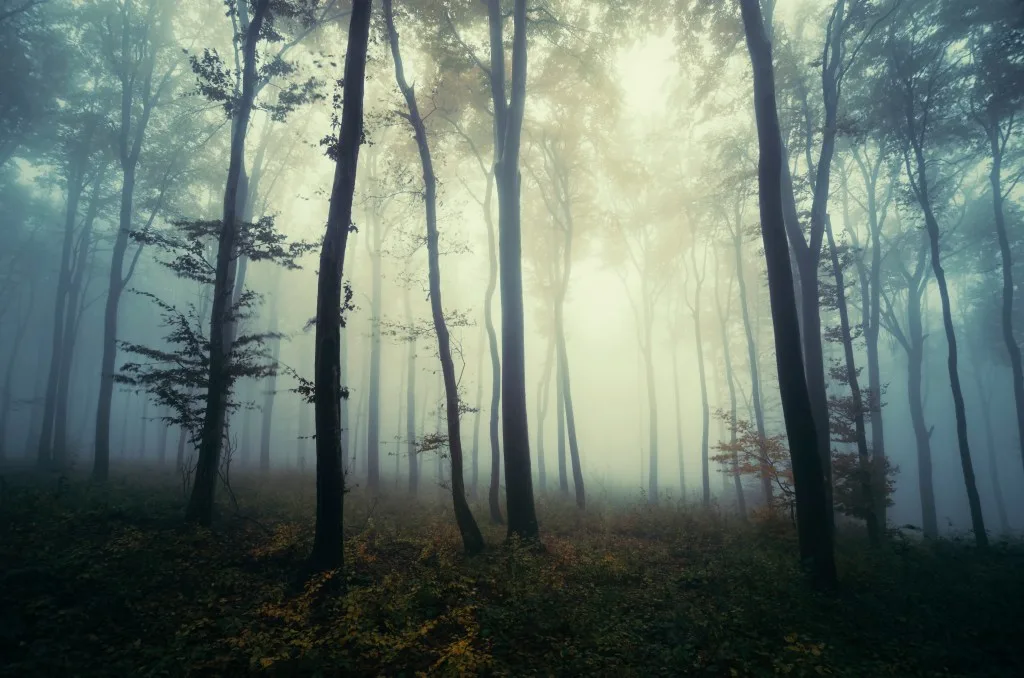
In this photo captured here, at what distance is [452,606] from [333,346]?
15.2 feet

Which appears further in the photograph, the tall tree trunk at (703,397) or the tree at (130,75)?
the tall tree trunk at (703,397)

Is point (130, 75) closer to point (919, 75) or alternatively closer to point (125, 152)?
point (125, 152)

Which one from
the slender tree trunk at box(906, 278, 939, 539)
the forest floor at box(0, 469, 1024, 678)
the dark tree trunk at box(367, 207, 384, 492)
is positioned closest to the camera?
the forest floor at box(0, 469, 1024, 678)

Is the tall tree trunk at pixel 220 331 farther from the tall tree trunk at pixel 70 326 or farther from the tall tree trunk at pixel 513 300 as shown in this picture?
the tall tree trunk at pixel 70 326

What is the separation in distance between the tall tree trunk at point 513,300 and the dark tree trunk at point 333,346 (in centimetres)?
411

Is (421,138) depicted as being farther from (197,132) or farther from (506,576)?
(197,132)

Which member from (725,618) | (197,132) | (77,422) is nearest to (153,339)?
(77,422)

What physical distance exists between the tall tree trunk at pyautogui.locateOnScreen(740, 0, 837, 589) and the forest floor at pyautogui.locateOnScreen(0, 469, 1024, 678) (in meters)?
0.77

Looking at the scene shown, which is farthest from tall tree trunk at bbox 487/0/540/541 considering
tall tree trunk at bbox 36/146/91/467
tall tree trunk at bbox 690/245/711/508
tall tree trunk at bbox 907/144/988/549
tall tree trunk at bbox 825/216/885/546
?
tall tree trunk at bbox 36/146/91/467

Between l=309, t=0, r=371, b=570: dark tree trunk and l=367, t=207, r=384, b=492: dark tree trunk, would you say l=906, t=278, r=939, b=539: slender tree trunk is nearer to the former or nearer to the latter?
l=309, t=0, r=371, b=570: dark tree trunk

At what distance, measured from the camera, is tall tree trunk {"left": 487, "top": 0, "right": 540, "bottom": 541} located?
34.8ft

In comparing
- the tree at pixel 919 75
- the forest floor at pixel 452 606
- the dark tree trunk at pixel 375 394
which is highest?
the tree at pixel 919 75

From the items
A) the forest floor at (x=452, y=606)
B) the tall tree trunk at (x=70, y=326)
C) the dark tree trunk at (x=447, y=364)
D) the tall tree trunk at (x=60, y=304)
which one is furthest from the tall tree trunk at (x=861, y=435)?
the tall tree trunk at (x=70, y=326)

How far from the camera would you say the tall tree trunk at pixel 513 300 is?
34.8 ft
